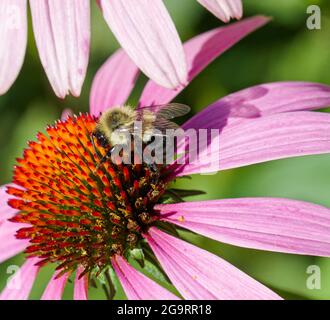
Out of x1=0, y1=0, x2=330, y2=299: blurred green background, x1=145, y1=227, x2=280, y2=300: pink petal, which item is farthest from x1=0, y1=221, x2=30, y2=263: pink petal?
x1=145, y1=227, x2=280, y2=300: pink petal

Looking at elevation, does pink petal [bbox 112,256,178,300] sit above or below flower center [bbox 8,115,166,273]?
below

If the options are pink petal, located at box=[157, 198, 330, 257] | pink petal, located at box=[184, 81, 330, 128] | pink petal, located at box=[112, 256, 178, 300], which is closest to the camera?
pink petal, located at box=[157, 198, 330, 257]

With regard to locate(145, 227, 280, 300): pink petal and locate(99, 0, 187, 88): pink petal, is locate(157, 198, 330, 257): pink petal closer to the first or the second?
locate(145, 227, 280, 300): pink petal

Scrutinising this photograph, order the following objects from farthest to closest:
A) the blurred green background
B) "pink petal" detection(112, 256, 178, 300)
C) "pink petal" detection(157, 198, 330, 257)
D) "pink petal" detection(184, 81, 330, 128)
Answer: the blurred green background < "pink petal" detection(184, 81, 330, 128) < "pink petal" detection(112, 256, 178, 300) < "pink petal" detection(157, 198, 330, 257)

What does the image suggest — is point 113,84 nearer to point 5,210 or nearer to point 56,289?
point 5,210

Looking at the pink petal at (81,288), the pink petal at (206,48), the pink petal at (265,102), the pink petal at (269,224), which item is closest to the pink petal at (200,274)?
the pink petal at (269,224)

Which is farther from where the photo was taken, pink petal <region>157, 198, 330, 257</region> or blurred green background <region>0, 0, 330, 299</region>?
blurred green background <region>0, 0, 330, 299</region>

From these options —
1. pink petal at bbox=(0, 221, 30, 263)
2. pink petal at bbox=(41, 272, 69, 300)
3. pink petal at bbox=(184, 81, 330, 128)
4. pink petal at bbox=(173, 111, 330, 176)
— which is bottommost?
pink petal at bbox=(41, 272, 69, 300)
